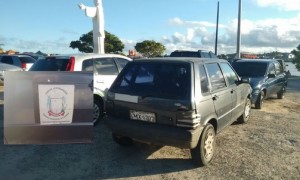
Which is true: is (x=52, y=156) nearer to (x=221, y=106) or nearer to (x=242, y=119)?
(x=221, y=106)

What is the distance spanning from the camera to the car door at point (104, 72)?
701 centimetres

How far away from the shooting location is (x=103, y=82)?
279 inches

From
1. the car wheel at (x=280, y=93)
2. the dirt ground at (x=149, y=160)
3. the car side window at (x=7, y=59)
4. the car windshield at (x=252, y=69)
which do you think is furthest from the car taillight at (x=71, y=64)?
the car side window at (x=7, y=59)

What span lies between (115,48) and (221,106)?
45.5 meters

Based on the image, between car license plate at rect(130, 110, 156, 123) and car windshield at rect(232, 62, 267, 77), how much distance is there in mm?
6560

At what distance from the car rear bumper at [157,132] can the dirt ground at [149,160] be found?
19.0 inches

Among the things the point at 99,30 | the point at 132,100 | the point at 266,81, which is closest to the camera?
the point at 132,100

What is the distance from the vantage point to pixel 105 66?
7.37 meters

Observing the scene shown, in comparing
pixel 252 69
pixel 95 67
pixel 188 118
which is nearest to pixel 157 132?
pixel 188 118

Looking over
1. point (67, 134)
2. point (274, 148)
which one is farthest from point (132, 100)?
point (274, 148)

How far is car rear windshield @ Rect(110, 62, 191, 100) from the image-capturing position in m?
4.53

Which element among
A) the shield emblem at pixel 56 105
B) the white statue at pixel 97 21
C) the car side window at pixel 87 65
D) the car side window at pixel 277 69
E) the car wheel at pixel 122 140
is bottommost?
the car wheel at pixel 122 140

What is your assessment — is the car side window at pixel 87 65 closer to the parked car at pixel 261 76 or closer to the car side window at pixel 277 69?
the parked car at pixel 261 76

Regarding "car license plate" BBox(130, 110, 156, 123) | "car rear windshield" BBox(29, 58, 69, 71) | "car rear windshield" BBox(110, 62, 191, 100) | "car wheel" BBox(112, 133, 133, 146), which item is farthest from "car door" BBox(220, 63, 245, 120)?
"car rear windshield" BBox(29, 58, 69, 71)
